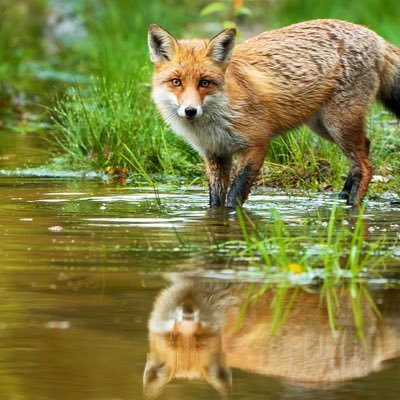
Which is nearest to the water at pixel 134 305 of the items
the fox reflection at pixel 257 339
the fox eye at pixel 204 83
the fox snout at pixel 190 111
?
the fox reflection at pixel 257 339

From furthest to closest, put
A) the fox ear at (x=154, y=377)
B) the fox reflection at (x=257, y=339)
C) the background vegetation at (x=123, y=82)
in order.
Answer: the background vegetation at (x=123, y=82)
the fox reflection at (x=257, y=339)
the fox ear at (x=154, y=377)

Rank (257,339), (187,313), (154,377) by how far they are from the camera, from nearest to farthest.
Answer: (154,377) < (257,339) < (187,313)

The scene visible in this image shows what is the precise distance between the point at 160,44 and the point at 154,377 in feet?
16.9

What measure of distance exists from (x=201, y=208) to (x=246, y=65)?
1290mm

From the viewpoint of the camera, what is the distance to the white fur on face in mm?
8875

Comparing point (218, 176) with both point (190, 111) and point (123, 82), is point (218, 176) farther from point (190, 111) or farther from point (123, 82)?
point (123, 82)

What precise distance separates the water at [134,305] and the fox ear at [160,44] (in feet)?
3.84

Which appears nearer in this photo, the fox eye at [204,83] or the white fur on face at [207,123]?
the fox eye at [204,83]

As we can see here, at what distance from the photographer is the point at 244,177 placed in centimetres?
908

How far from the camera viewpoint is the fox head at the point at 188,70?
872 cm

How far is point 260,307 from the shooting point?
17.3ft

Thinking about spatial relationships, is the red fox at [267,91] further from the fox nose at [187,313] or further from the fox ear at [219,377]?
the fox ear at [219,377]

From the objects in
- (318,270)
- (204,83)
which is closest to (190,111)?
(204,83)

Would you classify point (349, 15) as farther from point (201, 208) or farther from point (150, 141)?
point (201, 208)
